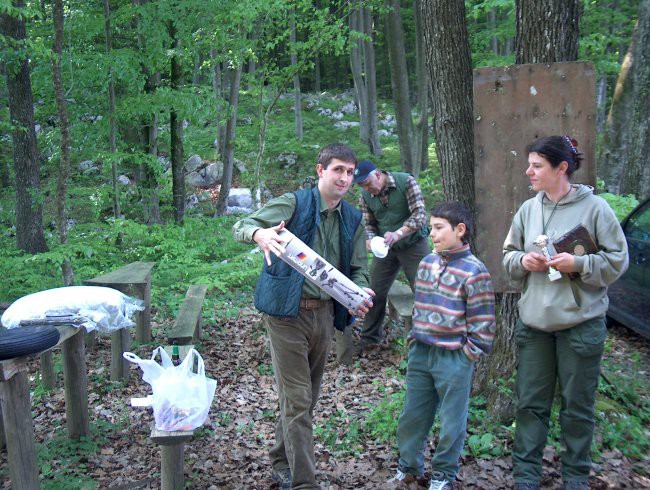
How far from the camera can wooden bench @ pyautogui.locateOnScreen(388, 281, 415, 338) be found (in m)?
6.01

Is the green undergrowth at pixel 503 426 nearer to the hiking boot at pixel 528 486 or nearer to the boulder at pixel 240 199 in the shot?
the hiking boot at pixel 528 486

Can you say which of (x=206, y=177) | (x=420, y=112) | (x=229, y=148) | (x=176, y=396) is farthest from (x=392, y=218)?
(x=206, y=177)

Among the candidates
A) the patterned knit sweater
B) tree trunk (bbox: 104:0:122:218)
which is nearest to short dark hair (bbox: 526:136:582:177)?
the patterned knit sweater

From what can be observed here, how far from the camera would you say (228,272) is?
8.38 metres

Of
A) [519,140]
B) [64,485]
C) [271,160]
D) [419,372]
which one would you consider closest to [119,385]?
[64,485]

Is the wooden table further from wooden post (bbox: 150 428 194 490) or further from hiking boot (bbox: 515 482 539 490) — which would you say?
hiking boot (bbox: 515 482 539 490)

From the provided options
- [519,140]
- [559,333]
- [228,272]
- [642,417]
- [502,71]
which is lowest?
[642,417]

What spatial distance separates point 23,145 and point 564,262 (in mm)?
9529

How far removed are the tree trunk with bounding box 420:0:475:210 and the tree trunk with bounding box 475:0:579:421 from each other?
68 centimetres

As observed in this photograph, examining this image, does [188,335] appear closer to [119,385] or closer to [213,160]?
[119,385]

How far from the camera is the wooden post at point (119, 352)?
583 centimetres

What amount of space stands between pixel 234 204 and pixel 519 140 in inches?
592

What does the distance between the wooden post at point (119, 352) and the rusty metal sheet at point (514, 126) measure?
368 centimetres

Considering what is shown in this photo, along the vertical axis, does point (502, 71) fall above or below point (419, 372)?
above
